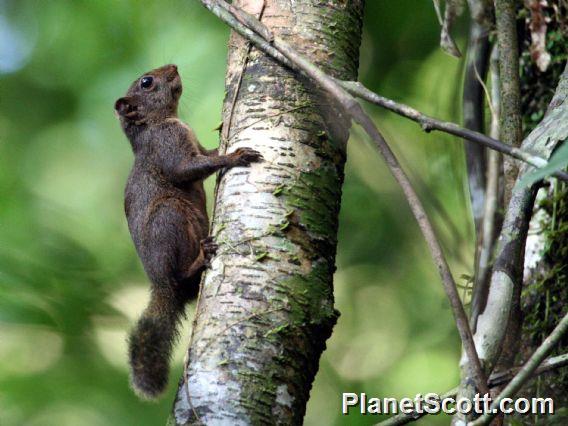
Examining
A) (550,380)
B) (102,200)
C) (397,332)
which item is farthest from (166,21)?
(550,380)

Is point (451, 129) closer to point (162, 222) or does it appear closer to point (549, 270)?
point (549, 270)

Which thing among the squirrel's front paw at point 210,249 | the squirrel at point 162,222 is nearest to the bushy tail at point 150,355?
the squirrel at point 162,222

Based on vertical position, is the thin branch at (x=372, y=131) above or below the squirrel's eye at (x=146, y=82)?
below

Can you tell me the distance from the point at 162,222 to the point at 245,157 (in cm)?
140

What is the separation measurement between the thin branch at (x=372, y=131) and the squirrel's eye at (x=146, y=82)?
73.4 inches

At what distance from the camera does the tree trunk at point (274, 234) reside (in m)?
2.02

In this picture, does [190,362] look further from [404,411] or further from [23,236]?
[23,236]

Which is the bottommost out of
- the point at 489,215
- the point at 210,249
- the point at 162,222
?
the point at 210,249

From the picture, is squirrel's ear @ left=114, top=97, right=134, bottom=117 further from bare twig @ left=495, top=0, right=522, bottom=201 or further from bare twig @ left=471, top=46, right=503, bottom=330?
bare twig @ left=495, top=0, right=522, bottom=201

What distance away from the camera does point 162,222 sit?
3678 millimetres

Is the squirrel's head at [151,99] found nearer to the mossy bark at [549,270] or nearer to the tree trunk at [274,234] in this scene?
the tree trunk at [274,234]

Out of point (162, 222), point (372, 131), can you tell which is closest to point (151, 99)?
point (162, 222)

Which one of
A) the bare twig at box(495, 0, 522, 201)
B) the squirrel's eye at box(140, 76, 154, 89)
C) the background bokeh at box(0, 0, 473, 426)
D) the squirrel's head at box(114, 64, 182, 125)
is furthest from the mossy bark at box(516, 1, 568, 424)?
the squirrel's eye at box(140, 76, 154, 89)

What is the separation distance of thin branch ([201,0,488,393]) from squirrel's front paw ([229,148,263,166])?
0.30 meters
